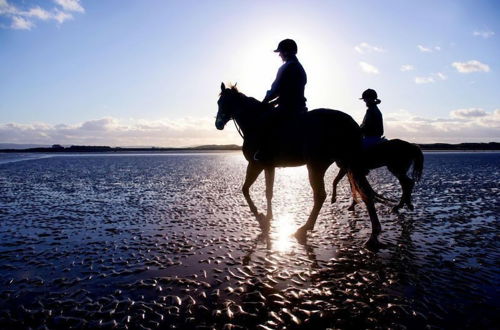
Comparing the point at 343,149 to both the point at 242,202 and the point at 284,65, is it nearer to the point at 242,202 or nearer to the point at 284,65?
the point at 284,65

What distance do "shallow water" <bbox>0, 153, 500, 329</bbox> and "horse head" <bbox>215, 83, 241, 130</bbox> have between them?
109 inches

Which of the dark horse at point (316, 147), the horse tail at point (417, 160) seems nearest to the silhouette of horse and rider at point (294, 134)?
the dark horse at point (316, 147)

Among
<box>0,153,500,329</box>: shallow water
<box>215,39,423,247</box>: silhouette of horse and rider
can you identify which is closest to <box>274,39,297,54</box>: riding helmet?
<box>215,39,423,247</box>: silhouette of horse and rider

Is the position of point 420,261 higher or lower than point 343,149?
lower

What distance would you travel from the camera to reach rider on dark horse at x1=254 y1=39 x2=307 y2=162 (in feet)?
23.1

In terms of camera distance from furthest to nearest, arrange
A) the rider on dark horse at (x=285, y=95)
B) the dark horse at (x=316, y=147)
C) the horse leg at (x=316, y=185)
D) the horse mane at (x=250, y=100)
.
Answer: the horse mane at (x=250, y=100), the rider on dark horse at (x=285, y=95), the horse leg at (x=316, y=185), the dark horse at (x=316, y=147)

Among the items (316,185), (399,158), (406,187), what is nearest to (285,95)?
(316,185)

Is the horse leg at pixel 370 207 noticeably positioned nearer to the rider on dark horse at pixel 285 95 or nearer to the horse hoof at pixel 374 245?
the horse hoof at pixel 374 245

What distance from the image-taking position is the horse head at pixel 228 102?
7793 millimetres

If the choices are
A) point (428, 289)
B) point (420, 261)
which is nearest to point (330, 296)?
point (428, 289)

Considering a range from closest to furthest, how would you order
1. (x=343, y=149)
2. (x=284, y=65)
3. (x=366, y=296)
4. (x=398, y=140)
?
1. (x=366, y=296)
2. (x=343, y=149)
3. (x=284, y=65)
4. (x=398, y=140)

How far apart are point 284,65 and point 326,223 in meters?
4.08

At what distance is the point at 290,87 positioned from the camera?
7043mm

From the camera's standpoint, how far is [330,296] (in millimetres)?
4023
